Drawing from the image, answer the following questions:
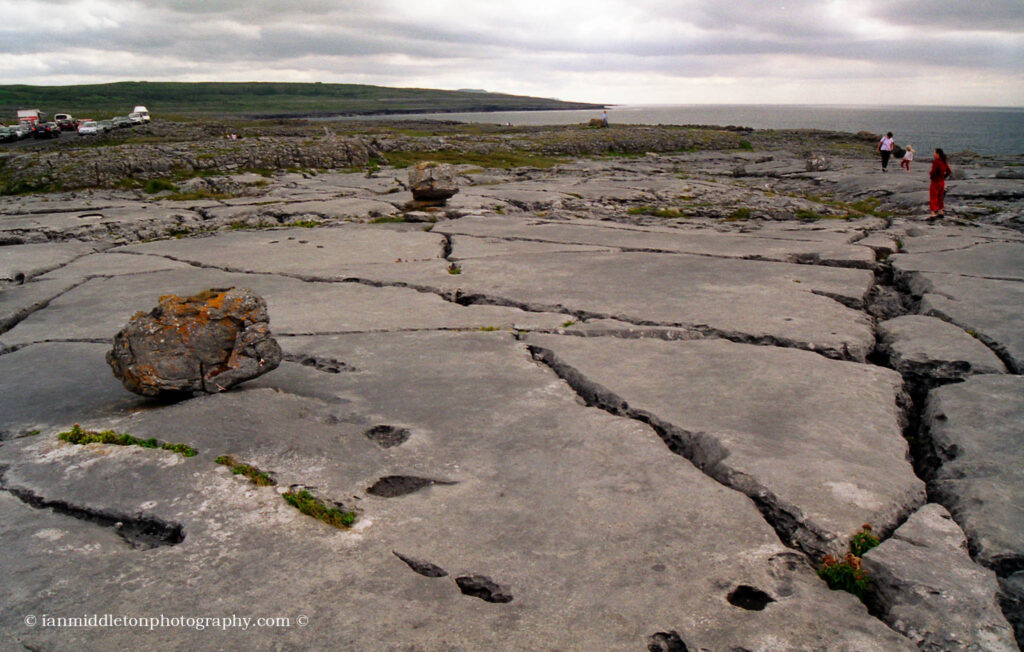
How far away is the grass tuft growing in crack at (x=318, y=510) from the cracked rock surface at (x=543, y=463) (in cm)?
7

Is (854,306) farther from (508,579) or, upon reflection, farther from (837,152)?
(837,152)

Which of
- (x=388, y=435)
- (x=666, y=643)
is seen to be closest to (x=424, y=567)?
(x=666, y=643)

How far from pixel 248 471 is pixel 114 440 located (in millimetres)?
1008

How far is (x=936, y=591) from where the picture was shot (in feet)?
9.62

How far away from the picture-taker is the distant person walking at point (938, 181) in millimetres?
13945

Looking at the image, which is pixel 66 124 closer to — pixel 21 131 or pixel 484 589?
pixel 21 131

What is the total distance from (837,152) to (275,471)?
36906 mm

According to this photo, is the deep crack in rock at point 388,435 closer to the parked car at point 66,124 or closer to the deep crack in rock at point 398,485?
the deep crack in rock at point 398,485

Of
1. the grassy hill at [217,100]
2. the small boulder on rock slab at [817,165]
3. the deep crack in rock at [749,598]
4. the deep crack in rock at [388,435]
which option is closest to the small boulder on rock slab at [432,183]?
the deep crack in rock at [388,435]

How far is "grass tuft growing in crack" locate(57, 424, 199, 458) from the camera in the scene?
4.11 meters

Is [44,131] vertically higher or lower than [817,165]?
higher

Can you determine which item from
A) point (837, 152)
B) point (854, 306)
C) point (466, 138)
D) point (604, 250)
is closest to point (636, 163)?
point (466, 138)

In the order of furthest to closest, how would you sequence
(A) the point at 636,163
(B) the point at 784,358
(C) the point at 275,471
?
(A) the point at 636,163
(B) the point at 784,358
(C) the point at 275,471

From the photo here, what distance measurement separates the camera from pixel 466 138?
117 ft
